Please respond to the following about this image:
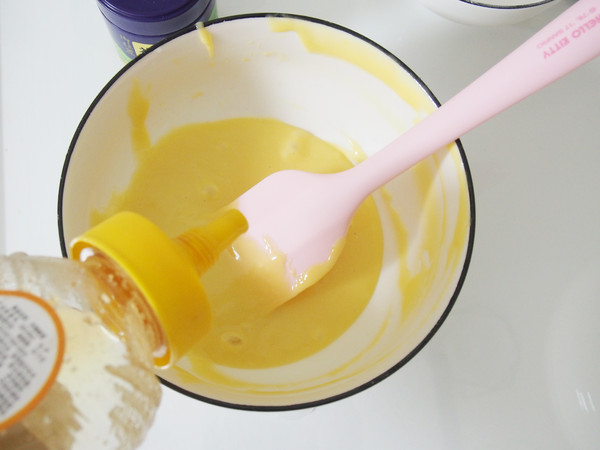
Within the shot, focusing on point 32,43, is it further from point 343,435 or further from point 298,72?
point 343,435

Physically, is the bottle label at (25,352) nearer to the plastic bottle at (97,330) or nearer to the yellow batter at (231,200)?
the plastic bottle at (97,330)

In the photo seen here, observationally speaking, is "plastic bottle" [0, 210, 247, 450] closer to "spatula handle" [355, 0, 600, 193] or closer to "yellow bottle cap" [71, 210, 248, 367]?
"yellow bottle cap" [71, 210, 248, 367]

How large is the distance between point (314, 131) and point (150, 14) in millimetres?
244

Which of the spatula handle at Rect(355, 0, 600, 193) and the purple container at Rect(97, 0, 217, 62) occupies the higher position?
the purple container at Rect(97, 0, 217, 62)

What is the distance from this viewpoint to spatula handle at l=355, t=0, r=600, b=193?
0.37 meters

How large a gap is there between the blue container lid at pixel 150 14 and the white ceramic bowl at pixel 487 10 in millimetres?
312

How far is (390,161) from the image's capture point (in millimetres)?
509

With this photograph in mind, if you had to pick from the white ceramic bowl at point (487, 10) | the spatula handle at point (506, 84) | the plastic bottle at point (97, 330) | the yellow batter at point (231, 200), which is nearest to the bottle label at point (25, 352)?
the plastic bottle at point (97, 330)

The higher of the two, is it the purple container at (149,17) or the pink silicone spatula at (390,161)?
the purple container at (149,17)

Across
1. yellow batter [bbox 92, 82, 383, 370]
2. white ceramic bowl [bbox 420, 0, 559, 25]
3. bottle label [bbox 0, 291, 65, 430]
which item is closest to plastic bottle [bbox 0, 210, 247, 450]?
bottle label [bbox 0, 291, 65, 430]

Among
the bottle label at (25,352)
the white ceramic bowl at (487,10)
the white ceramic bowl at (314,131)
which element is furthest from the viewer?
the white ceramic bowl at (487,10)

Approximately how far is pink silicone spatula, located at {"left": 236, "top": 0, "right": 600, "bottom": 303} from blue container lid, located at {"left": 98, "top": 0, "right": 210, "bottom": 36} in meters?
0.19

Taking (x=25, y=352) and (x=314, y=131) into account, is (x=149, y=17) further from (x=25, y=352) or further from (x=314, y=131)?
(x=25, y=352)

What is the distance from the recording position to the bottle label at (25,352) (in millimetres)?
308
